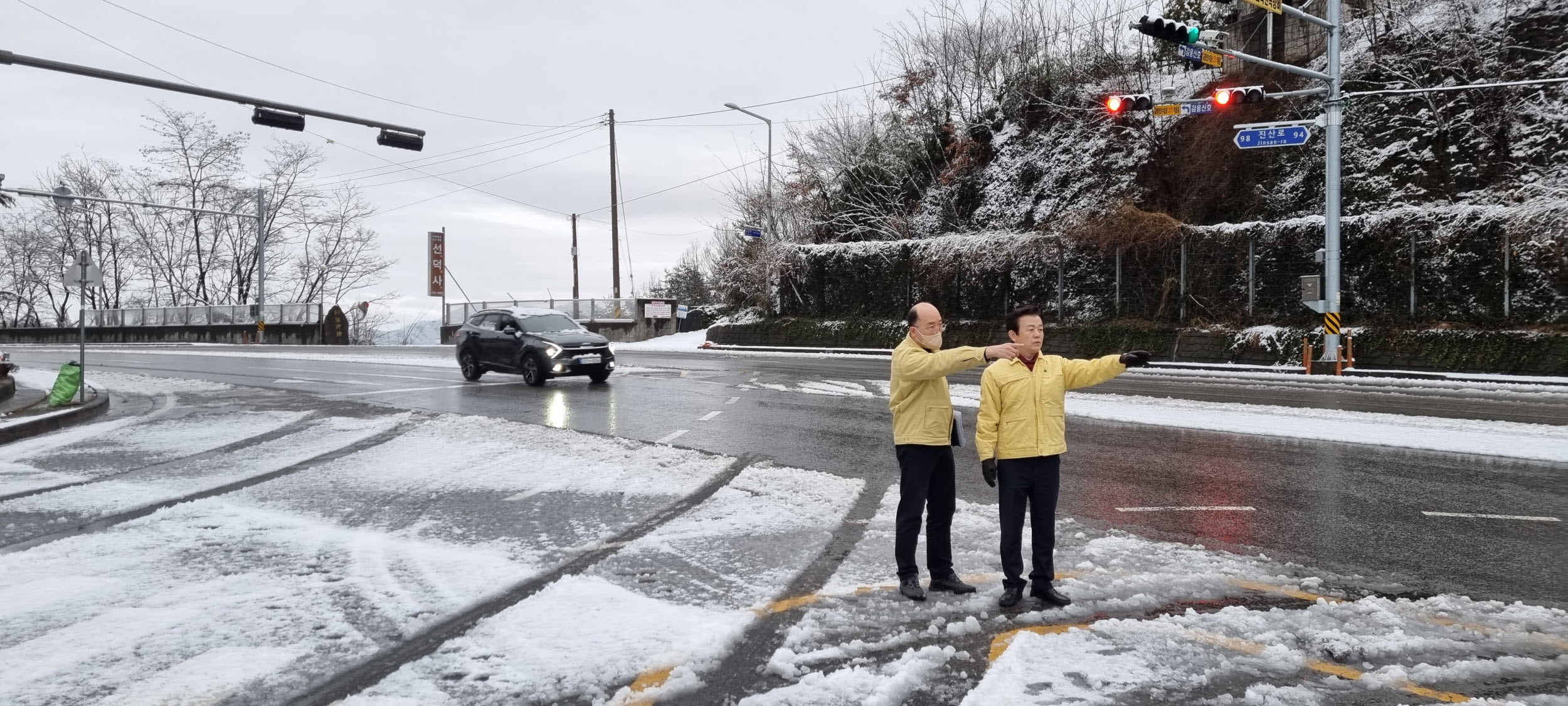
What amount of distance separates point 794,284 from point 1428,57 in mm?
20675

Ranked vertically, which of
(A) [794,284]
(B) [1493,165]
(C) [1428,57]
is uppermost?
(C) [1428,57]

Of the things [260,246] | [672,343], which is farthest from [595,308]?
[260,246]

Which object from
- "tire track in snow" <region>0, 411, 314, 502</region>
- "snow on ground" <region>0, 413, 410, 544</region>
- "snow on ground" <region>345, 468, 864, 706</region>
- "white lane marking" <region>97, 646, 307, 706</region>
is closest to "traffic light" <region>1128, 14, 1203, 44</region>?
"snow on ground" <region>345, 468, 864, 706</region>

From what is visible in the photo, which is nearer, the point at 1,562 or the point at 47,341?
the point at 1,562

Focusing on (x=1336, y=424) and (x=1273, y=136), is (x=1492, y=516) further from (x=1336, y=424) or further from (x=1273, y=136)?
(x=1273, y=136)

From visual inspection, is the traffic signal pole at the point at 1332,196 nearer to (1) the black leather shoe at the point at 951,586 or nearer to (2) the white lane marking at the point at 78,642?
(1) the black leather shoe at the point at 951,586

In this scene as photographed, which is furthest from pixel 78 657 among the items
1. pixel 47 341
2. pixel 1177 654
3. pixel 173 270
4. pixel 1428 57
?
pixel 47 341

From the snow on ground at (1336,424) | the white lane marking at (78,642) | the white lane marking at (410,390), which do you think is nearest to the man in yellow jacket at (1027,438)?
the white lane marking at (78,642)

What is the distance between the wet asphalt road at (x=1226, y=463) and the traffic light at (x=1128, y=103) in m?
5.21

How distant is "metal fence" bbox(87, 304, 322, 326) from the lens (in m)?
50.4

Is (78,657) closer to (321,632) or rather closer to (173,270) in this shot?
(321,632)

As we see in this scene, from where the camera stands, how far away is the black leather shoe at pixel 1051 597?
463 cm

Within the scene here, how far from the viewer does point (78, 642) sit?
4258 millimetres

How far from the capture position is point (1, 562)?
5.74 metres
